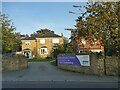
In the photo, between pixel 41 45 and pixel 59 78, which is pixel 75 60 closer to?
pixel 59 78

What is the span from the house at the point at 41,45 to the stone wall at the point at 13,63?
34.7m

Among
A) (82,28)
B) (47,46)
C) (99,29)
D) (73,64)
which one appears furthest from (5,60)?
(47,46)

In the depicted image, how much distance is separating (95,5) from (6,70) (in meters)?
11.8

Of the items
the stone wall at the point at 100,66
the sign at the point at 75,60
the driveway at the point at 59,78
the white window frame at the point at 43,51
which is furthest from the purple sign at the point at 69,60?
the white window frame at the point at 43,51

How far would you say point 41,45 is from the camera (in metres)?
67.5

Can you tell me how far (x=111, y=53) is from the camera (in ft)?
74.6

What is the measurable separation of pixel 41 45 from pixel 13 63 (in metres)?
39.1

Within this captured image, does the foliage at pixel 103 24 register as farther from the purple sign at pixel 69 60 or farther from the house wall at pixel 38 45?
the house wall at pixel 38 45

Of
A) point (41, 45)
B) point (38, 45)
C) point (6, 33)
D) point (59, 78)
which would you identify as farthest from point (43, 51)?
point (59, 78)

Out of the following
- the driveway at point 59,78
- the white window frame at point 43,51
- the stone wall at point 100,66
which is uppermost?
the white window frame at point 43,51

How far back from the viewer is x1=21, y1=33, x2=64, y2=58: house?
66.1 metres

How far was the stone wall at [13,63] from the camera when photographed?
27.3 metres

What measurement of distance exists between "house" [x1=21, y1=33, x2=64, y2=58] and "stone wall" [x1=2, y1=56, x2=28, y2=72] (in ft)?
114

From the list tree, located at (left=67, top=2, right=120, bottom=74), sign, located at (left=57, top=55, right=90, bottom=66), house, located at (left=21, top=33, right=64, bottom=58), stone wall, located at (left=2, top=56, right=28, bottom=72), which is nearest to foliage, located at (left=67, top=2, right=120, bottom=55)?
tree, located at (left=67, top=2, right=120, bottom=74)
